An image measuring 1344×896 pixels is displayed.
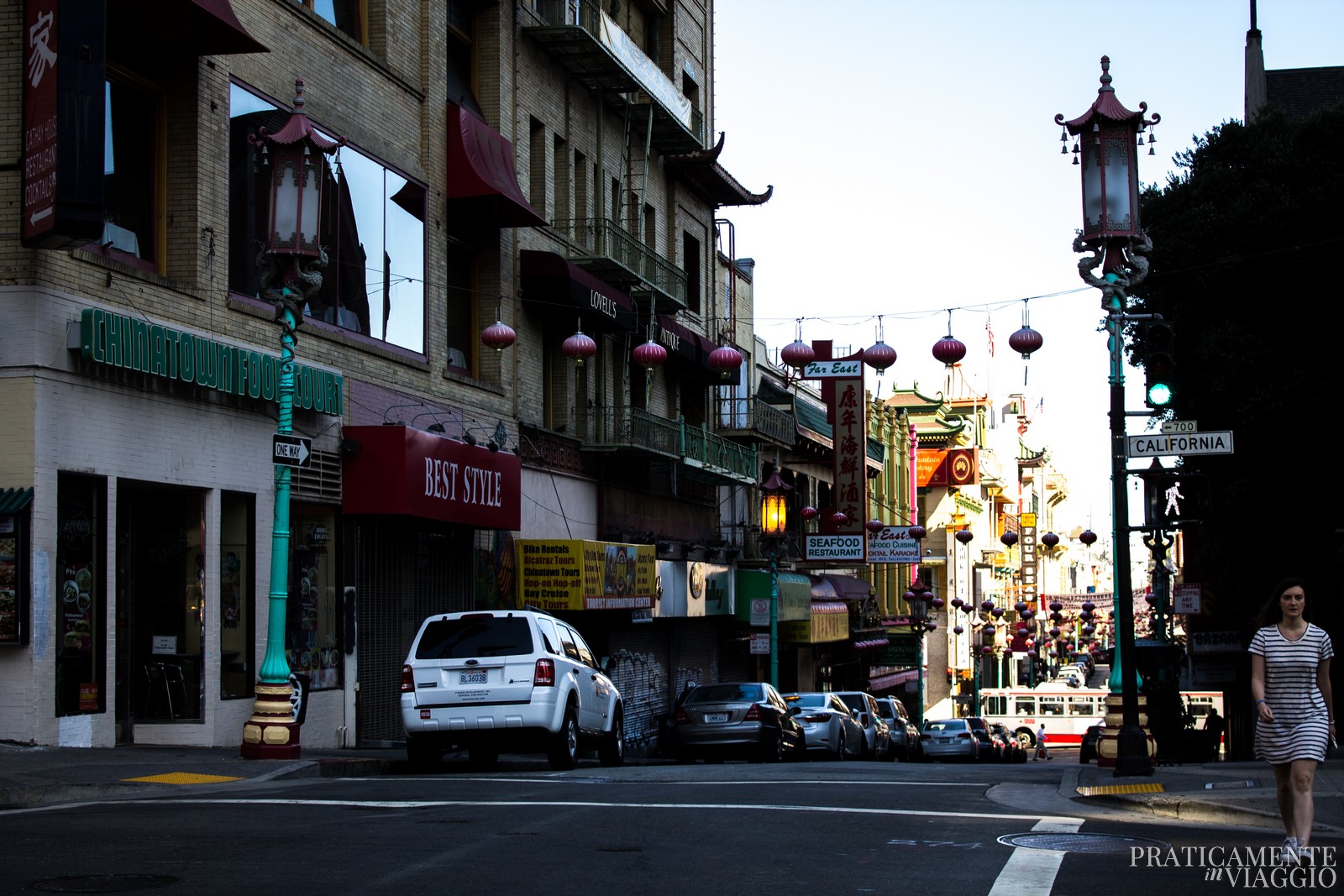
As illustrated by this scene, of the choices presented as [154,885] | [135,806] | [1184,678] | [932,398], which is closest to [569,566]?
[135,806]

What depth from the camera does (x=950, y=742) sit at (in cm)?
4294

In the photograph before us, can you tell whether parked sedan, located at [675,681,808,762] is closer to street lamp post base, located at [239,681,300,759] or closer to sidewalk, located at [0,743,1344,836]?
sidewalk, located at [0,743,1344,836]

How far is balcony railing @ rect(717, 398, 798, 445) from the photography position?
4206 centimetres

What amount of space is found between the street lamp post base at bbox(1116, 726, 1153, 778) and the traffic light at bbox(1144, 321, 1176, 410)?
11.2 ft

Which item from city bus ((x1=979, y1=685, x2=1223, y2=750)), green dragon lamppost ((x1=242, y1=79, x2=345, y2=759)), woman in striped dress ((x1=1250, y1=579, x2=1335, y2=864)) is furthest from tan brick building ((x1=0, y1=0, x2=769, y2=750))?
city bus ((x1=979, y1=685, x2=1223, y2=750))

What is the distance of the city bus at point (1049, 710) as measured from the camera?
2571 inches

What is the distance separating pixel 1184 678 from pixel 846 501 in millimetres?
10901

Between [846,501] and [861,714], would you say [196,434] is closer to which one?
[861,714]

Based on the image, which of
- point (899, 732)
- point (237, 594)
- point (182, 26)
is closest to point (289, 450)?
point (237, 594)

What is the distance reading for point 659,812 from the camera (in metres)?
11.9

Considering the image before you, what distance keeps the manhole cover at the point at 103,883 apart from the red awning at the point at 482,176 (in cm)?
1887

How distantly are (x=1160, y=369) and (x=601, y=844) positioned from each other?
9.32 metres

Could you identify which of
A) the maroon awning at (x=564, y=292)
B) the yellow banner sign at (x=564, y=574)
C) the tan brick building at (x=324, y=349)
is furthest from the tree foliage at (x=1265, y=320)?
the yellow banner sign at (x=564, y=574)

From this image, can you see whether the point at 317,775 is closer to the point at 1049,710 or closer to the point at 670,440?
the point at 670,440
